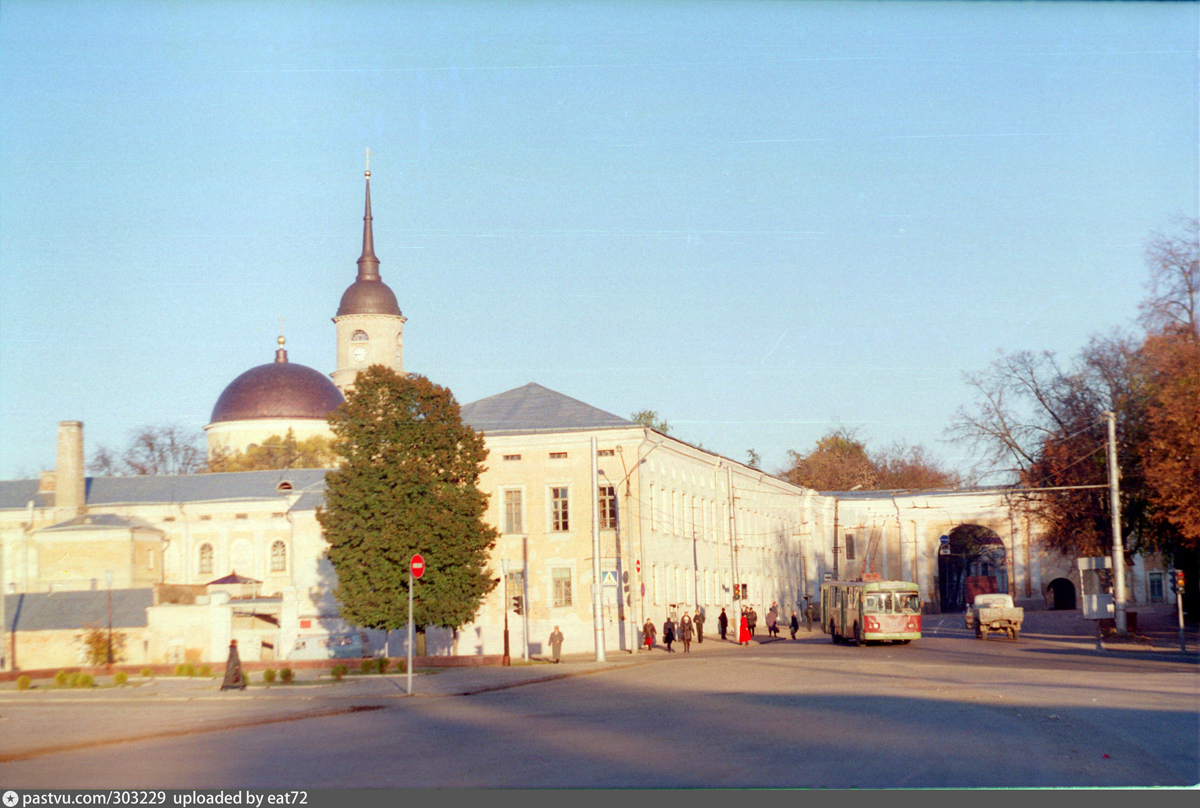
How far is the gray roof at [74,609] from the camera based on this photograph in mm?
50344

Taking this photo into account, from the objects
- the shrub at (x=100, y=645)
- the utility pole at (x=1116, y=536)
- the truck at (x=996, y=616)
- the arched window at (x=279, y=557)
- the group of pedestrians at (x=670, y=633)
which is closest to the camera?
the utility pole at (x=1116, y=536)

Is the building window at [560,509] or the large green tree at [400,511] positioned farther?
the building window at [560,509]

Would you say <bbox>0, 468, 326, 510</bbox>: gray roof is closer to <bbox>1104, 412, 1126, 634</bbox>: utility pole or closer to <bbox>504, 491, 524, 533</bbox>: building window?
<bbox>504, 491, 524, 533</bbox>: building window

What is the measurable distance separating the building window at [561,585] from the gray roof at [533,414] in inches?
240

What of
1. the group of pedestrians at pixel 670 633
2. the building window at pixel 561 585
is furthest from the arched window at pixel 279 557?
the group of pedestrians at pixel 670 633

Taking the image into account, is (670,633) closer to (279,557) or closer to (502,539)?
(502,539)

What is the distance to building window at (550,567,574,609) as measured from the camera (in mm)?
52469

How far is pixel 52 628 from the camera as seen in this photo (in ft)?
162

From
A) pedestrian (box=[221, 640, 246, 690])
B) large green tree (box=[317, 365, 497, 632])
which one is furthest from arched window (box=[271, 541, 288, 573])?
pedestrian (box=[221, 640, 246, 690])

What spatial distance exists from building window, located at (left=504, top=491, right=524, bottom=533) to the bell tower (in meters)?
37.7

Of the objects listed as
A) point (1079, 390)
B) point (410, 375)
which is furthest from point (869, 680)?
point (1079, 390)

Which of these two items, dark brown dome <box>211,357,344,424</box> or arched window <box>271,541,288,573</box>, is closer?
arched window <box>271,541,288,573</box>

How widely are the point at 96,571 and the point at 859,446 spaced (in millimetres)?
80429

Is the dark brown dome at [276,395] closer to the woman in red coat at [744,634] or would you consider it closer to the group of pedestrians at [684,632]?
the group of pedestrians at [684,632]
